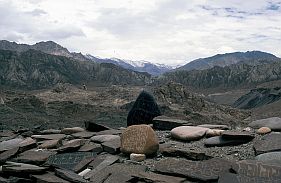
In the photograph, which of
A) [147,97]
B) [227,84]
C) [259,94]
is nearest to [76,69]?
[227,84]

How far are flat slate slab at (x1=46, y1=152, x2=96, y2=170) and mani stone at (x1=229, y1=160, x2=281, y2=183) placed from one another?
279 centimetres

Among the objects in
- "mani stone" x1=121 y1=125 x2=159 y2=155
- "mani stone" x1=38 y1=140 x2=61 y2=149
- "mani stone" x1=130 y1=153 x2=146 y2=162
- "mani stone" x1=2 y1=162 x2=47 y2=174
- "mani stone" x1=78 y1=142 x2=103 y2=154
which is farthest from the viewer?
"mani stone" x1=38 y1=140 x2=61 y2=149

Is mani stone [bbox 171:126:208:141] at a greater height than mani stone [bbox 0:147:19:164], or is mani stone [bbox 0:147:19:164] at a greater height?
mani stone [bbox 171:126:208:141]

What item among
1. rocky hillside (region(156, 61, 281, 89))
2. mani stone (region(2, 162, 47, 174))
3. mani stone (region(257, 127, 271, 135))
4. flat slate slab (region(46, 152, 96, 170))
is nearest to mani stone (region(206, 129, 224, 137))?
mani stone (region(257, 127, 271, 135))

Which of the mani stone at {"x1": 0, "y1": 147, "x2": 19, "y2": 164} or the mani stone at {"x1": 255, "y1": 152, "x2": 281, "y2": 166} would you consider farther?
the mani stone at {"x1": 0, "y1": 147, "x2": 19, "y2": 164}

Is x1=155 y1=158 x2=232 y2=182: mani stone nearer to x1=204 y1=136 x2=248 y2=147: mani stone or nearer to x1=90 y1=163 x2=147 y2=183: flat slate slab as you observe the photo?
x1=90 y1=163 x2=147 y2=183: flat slate slab

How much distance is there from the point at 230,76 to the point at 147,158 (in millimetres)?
109563

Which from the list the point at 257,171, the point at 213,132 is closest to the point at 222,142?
the point at 213,132

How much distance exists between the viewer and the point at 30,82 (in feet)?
326

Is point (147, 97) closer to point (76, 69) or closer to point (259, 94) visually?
point (259, 94)

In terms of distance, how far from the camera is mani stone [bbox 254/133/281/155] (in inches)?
267

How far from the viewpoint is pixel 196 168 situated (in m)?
6.44

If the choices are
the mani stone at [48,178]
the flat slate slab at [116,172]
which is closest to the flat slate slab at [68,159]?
the mani stone at [48,178]

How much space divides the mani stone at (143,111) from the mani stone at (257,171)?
4.25m
